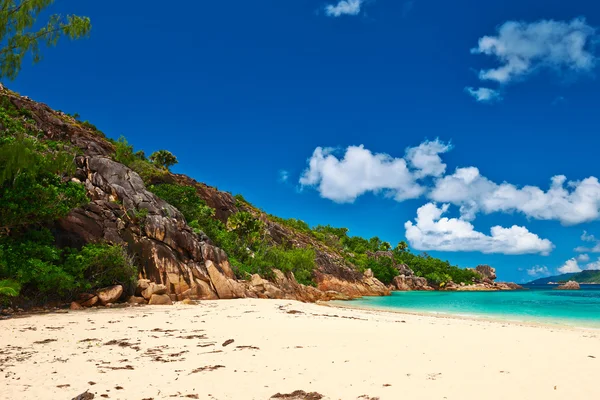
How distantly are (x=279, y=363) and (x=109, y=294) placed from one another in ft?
56.5

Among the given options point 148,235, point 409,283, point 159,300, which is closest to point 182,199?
point 148,235

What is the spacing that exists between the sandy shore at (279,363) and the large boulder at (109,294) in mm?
6895

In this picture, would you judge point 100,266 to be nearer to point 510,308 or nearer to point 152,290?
point 152,290

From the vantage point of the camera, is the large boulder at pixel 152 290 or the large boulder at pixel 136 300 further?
the large boulder at pixel 152 290

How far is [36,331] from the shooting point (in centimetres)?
1306

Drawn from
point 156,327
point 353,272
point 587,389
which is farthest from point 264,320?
point 353,272

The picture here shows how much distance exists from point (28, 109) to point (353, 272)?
213 feet

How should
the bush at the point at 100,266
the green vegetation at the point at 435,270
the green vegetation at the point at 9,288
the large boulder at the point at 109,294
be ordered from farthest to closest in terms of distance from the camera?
the green vegetation at the point at 435,270, the large boulder at the point at 109,294, the bush at the point at 100,266, the green vegetation at the point at 9,288

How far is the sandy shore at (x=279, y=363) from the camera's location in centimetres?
716

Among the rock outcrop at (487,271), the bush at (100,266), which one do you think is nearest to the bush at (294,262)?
the bush at (100,266)

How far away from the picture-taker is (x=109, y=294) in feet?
73.8

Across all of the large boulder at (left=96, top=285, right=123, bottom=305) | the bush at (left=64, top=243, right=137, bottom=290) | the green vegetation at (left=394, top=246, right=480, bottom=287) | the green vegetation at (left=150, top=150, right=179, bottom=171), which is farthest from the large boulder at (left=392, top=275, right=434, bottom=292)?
the large boulder at (left=96, top=285, right=123, bottom=305)

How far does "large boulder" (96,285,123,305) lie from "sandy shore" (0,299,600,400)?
6895 mm

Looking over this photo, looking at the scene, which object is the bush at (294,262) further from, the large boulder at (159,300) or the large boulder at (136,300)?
the large boulder at (136,300)
